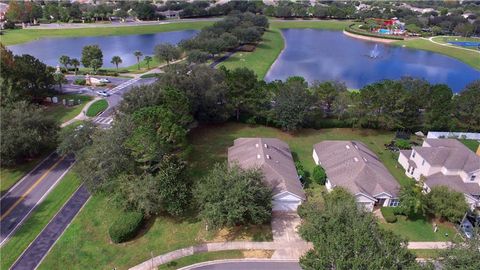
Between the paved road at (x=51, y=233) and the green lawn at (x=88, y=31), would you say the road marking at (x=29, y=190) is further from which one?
the green lawn at (x=88, y=31)

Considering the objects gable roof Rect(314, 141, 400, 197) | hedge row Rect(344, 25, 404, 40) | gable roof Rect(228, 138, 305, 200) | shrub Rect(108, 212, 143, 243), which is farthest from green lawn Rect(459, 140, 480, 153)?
hedge row Rect(344, 25, 404, 40)

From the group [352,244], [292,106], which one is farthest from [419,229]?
[292,106]

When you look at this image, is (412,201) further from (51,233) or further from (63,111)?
(63,111)

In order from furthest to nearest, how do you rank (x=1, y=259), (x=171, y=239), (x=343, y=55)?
(x=343, y=55), (x=171, y=239), (x=1, y=259)

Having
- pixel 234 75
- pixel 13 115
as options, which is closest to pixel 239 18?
pixel 234 75

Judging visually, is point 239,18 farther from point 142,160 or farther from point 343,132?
point 142,160

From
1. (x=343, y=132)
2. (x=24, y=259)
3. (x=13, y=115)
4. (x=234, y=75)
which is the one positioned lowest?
(x=24, y=259)

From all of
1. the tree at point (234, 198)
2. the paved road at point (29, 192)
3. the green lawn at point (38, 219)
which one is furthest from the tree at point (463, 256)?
the paved road at point (29, 192)
